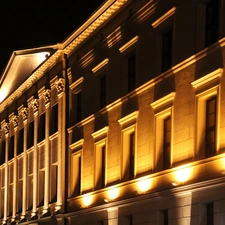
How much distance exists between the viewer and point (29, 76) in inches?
1784

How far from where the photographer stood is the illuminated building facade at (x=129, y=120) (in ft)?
76.2

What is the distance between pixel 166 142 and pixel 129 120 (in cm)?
348

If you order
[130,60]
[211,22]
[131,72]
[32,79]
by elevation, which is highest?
[32,79]

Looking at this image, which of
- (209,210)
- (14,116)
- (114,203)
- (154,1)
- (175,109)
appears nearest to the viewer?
(209,210)

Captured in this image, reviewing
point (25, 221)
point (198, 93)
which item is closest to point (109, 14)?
point (198, 93)

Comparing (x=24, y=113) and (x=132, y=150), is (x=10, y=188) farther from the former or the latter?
(x=132, y=150)

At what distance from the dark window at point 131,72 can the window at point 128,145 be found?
1426mm

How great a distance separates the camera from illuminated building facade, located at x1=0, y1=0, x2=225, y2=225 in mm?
23234

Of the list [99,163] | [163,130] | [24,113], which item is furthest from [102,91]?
[24,113]

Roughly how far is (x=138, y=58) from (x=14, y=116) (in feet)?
73.7

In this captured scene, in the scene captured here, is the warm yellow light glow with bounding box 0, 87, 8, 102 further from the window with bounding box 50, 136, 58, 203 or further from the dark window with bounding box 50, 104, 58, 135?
the window with bounding box 50, 136, 58, 203

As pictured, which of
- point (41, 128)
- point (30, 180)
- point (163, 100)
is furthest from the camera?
point (30, 180)

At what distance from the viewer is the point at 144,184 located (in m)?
27.3

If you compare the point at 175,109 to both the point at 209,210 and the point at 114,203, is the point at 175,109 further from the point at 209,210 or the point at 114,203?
the point at 114,203
